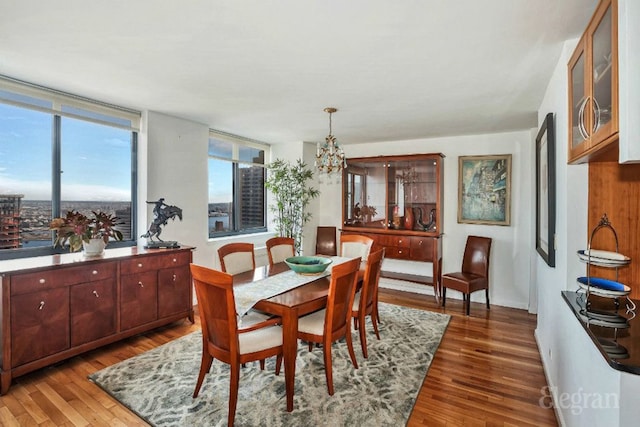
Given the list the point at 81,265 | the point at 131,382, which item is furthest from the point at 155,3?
the point at 131,382

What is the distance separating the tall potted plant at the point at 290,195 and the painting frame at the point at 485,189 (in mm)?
2395

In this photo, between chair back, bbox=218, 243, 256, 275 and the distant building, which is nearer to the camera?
the distant building

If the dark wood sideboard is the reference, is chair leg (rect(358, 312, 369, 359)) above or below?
below

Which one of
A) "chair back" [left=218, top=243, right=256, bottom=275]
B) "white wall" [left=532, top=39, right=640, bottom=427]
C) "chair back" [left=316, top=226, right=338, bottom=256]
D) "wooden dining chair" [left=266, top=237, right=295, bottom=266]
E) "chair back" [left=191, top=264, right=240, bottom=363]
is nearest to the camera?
"white wall" [left=532, top=39, right=640, bottom=427]

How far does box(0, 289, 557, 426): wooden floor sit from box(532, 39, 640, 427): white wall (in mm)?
210

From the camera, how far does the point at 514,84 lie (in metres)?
2.90

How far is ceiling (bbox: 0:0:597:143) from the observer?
1824mm

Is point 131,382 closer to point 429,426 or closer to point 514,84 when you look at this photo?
point 429,426

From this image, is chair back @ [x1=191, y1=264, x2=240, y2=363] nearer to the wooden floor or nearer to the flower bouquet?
the wooden floor

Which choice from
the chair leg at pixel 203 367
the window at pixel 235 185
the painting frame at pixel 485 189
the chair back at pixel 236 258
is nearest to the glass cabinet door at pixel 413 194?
the painting frame at pixel 485 189

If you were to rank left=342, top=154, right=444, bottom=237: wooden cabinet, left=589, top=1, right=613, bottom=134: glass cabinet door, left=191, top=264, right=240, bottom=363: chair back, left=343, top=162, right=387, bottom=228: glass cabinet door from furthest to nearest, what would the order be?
1. left=343, top=162, right=387, bottom=228: glass cabinet door
2. left=342, top=154, right=444, bottom=237: wooden cabinet
3. left=191, top=264, right=240, bottom=363: chair back
4. left=589, top=1, right=613, bottom=134: glass cabinet door

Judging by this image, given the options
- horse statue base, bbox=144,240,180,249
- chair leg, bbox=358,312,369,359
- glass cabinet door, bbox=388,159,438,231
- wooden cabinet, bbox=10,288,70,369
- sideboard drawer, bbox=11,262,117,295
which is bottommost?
chair leg, bbox=358,312,369,359

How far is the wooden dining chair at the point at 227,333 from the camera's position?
2.02 meters

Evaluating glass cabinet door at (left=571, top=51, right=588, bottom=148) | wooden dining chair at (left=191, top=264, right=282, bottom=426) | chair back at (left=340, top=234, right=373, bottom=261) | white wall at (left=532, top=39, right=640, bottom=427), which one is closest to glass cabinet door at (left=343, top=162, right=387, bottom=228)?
chair back at (left=340, top=234, right=373, bottom=261)
